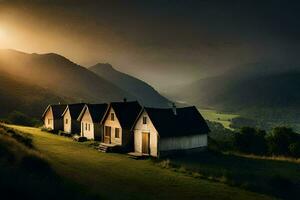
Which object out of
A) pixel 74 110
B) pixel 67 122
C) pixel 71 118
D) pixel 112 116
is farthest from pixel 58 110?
pixel 112 116

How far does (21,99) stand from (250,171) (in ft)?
455

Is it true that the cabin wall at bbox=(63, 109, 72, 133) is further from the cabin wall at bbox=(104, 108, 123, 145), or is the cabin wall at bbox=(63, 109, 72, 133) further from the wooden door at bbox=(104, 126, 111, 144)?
the wooden door at bbox=(104, 126, 111, 144)

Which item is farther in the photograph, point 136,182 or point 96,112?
point 96,112

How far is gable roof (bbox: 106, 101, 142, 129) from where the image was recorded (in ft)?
178

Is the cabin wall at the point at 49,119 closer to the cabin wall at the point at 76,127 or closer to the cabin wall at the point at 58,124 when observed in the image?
the cabin wall at the point at 58,124

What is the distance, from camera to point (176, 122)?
5266 cm

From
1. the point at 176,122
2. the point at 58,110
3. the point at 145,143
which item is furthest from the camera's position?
the point at 58,110

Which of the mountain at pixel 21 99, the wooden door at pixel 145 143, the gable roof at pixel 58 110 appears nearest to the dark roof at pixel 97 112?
the gable roof at pixel 58 110

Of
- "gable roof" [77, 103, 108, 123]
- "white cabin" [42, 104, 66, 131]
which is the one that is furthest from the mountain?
"gable roof" [77, 103, 108, 123]

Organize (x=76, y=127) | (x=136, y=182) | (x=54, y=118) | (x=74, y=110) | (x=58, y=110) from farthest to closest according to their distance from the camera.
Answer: (x=58, y=110)
(x=54, y=118)
(x=74, y=110)
(x=76, y=127)
(x=136, y=182)

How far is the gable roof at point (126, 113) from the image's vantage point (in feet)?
178

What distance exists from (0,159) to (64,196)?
18.8 ft

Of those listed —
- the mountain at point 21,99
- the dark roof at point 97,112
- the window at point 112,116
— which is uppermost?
the mountain at point 21,99

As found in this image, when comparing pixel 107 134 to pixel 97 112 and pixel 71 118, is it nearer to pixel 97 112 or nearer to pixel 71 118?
pixel 97 112
